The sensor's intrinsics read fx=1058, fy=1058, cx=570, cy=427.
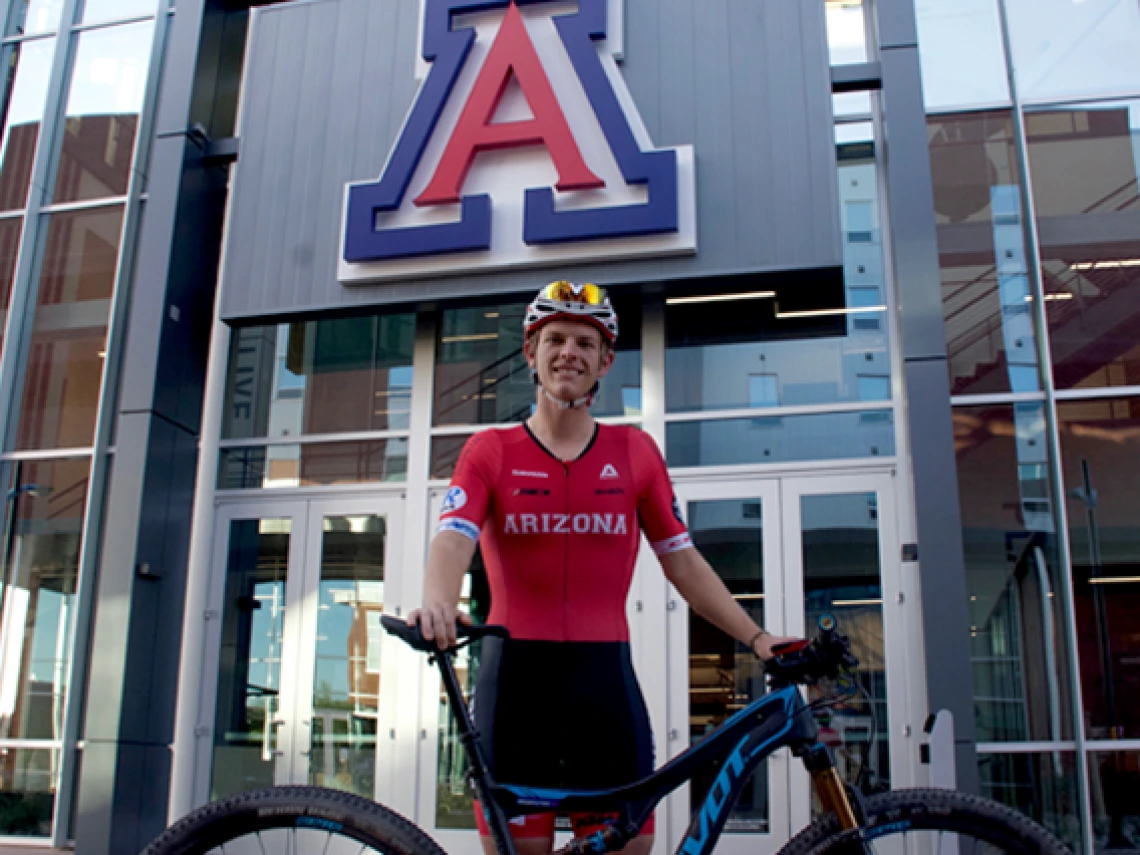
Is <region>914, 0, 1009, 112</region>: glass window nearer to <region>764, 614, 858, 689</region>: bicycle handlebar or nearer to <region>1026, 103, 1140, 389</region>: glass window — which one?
<region>1026, 103, 1140, 389</region>: glass window

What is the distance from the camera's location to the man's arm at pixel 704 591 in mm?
2592

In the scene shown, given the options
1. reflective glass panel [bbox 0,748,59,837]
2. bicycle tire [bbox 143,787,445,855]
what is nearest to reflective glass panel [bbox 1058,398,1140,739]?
bicycle tire [bbox 143,787,445,855]

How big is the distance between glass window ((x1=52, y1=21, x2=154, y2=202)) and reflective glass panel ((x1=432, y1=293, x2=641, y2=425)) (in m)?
3.29

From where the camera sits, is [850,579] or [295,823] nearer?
[295,823]

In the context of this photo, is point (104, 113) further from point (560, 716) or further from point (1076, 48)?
point (560, 716)

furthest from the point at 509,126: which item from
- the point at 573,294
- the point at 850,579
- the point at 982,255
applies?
the point at 573,294

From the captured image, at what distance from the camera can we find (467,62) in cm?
760

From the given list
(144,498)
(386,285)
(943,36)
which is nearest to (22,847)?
(144,498)

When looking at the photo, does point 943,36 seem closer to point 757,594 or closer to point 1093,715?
point 757,594

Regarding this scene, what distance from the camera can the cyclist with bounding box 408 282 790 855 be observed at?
8.01ft

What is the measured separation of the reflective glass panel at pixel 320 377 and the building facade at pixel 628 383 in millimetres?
34

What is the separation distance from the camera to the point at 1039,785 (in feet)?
21.0

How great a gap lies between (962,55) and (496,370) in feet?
13.6

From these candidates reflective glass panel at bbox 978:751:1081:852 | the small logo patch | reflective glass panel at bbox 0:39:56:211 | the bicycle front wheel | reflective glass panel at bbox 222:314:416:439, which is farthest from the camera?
reflective glass panel at bbox 0:39:56:211
